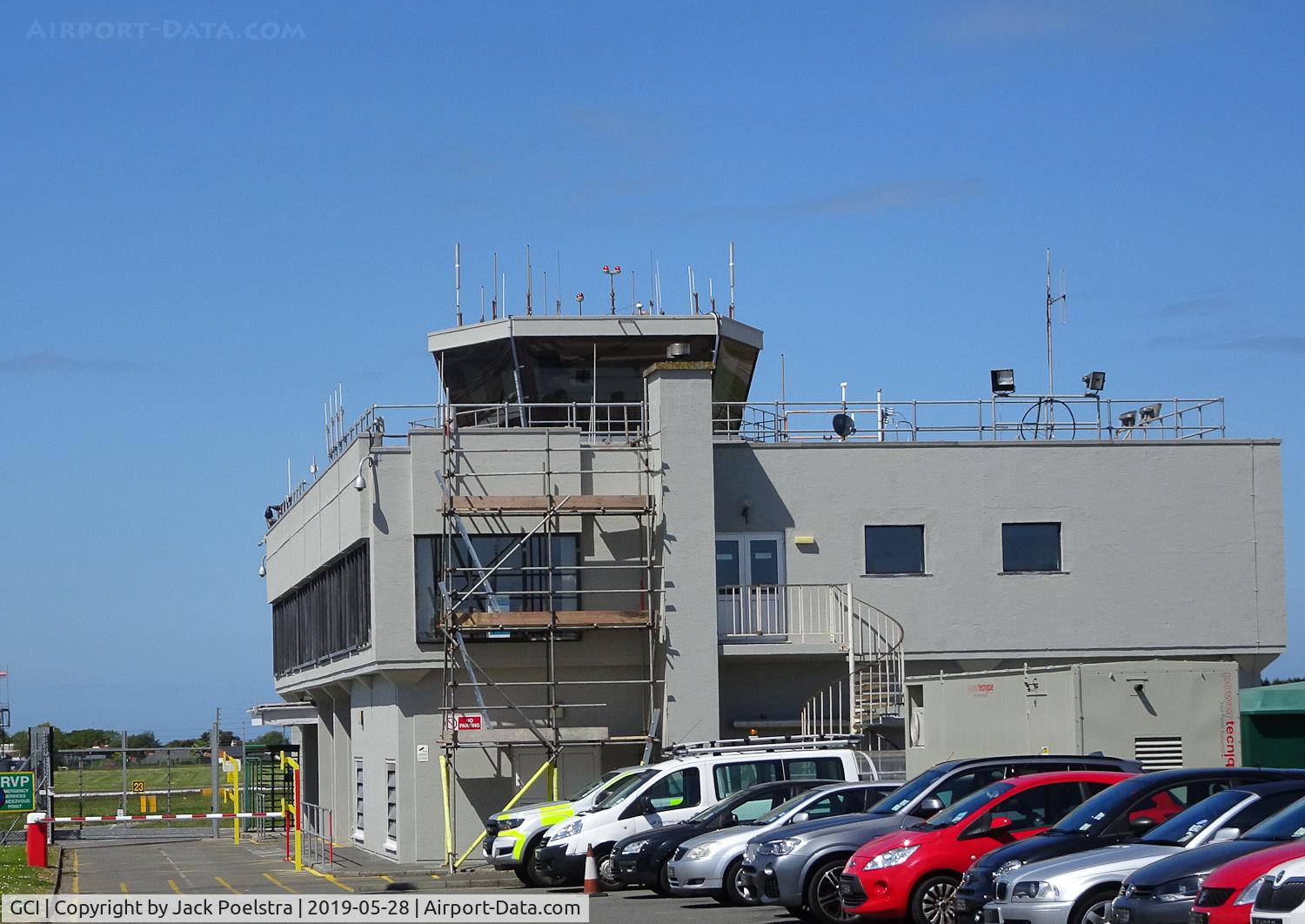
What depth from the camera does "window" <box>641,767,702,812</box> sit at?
960 inches

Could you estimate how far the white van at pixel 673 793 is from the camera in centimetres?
2425

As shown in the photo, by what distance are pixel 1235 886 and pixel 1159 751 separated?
1082cm

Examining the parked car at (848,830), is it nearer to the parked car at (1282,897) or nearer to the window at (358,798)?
the parked car at (1282,897)

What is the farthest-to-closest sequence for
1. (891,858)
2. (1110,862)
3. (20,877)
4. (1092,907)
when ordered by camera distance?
(20,877) → (891,858) → (1110,862) → (1092,907)

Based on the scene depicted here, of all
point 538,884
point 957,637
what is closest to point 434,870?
point 538,884

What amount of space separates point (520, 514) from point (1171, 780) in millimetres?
16011

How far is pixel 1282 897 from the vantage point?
474 inches

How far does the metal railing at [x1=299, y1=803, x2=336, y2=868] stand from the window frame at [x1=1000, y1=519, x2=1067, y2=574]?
13030mm

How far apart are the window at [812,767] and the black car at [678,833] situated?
1.20 meters

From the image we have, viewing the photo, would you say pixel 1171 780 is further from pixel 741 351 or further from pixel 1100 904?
pixel 741 351

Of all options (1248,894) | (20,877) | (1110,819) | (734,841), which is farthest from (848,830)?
(20,877)

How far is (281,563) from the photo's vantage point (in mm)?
43688

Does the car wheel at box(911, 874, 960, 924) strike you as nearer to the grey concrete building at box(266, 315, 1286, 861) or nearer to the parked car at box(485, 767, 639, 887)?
the parked car at box(485, 767, 639, 887)

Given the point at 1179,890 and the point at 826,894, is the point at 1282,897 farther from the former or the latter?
the point at 826,894
